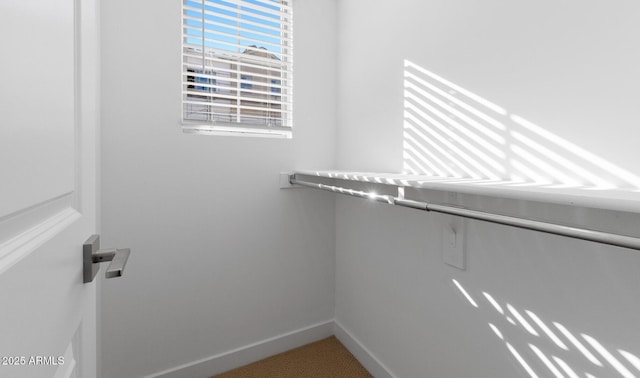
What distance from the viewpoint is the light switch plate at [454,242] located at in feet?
3.35

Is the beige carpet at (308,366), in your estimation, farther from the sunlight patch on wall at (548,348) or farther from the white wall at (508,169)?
the sunlight patch on wall at (548,348)

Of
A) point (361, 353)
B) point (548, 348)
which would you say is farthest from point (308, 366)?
point (548, 348)

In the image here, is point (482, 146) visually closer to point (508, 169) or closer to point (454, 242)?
point (508, 169)

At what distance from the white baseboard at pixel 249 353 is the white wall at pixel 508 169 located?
358 mm

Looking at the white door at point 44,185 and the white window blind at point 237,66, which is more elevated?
the white window blind at point 237,66

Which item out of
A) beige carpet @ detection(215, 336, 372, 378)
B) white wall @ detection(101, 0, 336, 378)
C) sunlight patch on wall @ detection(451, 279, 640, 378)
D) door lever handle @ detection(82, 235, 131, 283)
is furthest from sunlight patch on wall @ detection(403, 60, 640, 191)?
beige carpet @ detection(215, 336, 372, 378)

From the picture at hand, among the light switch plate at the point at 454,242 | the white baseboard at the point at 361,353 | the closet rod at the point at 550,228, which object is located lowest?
the white baseboard at the point at 361,353

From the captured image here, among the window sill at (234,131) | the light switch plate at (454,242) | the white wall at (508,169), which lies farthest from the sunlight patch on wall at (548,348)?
the window sill at (234,131)

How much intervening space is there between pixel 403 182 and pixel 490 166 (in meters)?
0.30

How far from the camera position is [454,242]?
1.04 metres

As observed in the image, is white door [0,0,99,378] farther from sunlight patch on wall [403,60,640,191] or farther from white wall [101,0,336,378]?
sunlight patch on wall [403,60,640,191]

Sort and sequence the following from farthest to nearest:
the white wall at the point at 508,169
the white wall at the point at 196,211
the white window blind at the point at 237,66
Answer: the white window blind at the point at 237,66
the white wall at the point at 196,211
the white wall at the point at 508,169

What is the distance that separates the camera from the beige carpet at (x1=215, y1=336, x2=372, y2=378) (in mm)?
1436

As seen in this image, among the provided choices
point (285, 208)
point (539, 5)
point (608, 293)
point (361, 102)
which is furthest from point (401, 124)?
point (608, 293)
